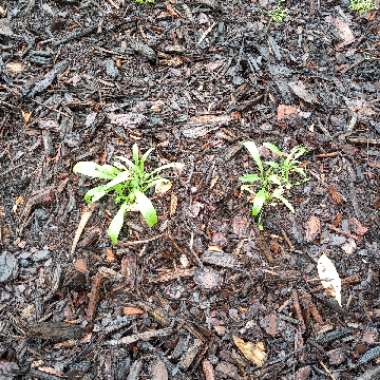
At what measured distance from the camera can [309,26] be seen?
3.67 metres

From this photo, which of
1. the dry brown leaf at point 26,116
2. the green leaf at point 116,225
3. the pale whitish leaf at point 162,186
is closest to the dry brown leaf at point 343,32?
the pale whitish leaf at point 162,186

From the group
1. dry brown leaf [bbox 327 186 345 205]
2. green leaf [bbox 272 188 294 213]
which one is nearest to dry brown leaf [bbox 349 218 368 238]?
dry brown leaf [bbox 327 186 345 205]

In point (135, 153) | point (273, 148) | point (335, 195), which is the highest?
point (273, 148)

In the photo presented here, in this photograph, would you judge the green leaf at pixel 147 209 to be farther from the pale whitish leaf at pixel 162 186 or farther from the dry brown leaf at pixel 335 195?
the dry brown leaf at pixel 335 195

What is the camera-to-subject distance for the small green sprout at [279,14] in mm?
3650

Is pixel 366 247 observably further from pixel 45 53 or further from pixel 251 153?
pixel 45 53

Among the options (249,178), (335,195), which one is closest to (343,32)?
(335,195)

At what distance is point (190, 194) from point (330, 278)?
1.01 metres

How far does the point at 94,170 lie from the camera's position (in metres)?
2.69

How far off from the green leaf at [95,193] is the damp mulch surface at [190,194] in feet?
0.44

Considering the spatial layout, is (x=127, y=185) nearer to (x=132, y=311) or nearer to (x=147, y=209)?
(x=147, y=209)

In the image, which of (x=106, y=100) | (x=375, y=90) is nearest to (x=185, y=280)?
(x=106, y=100)

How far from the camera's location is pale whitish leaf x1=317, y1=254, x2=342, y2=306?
2455 millimetres

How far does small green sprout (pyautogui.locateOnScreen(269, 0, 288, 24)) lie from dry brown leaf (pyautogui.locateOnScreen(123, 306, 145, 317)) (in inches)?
106
